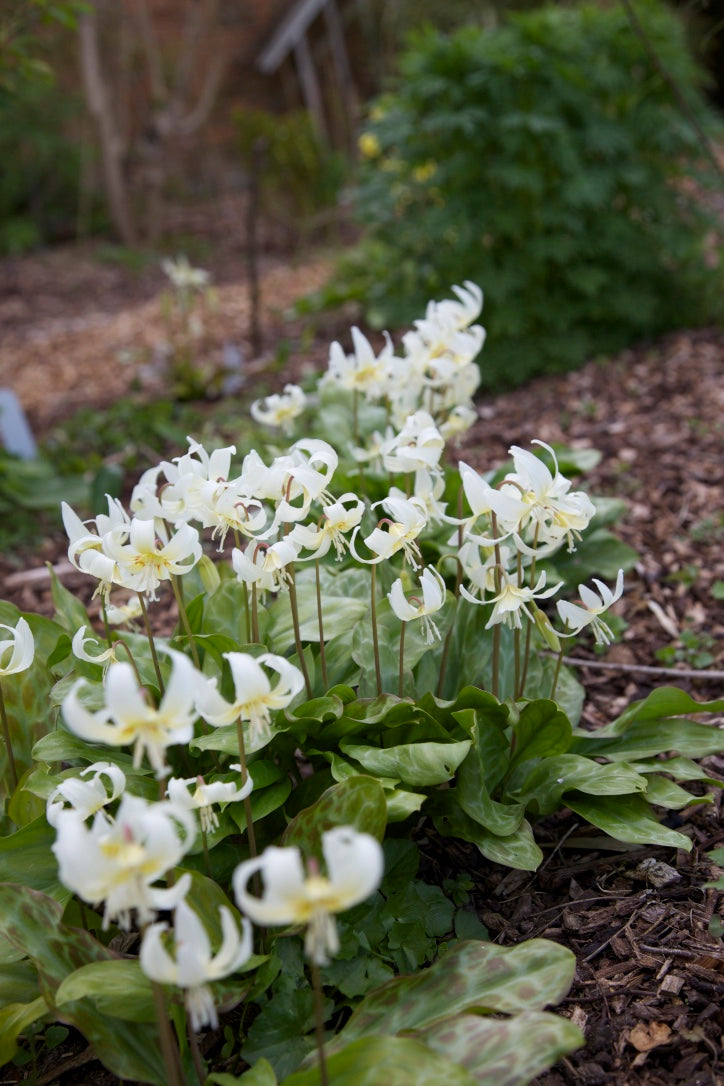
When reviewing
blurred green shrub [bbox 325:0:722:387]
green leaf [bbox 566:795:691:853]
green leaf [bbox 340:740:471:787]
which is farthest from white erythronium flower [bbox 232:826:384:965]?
blurred green shrub [bbox 325:0:722:387]

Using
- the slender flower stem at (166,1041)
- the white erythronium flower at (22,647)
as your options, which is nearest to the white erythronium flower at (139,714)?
the slender flower stem at (166,1041)

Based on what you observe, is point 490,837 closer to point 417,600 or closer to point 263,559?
point 417,600

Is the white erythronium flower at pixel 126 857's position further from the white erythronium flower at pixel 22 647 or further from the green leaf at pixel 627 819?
the green leaf at pixel 627 819

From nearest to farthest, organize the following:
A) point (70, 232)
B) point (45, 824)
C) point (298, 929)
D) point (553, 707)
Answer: point (298, 929) → point (45, 824) → point (553, 707) → point (70, 232)

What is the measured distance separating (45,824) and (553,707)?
0.91m

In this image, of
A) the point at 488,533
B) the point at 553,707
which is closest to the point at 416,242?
the point at 488,533

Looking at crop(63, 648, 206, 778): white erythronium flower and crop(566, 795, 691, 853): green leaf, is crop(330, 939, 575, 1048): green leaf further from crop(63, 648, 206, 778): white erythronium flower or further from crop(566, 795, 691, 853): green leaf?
crop(63, 648, 206, 778): white erythronium flower

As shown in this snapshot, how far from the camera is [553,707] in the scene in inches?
67.9

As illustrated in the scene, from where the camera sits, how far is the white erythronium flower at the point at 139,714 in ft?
3.52

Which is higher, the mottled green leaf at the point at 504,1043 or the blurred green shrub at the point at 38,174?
the blurred green shrub at the point at 38,174

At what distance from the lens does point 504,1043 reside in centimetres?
122

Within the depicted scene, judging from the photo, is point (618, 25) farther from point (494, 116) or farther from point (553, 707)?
point (553, 707)

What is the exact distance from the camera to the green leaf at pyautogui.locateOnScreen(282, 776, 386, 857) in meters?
1.44

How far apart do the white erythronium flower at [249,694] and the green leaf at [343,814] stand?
0.23m
